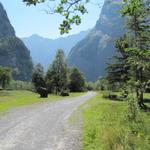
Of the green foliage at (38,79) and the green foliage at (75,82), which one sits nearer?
the green foliage at (38,79)

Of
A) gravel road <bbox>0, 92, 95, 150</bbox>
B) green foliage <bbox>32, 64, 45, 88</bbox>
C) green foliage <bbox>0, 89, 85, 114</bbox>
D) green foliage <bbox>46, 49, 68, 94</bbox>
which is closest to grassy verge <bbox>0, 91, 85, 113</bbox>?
green foliage <bbox>0, 89, 85, 114</bbox>

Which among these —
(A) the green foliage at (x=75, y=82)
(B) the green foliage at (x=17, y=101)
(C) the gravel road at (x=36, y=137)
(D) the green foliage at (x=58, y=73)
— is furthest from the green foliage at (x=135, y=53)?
(A) the green foliage at (x=75, y=82)

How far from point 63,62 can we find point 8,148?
9450 cm

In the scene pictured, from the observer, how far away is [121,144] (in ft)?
54.3

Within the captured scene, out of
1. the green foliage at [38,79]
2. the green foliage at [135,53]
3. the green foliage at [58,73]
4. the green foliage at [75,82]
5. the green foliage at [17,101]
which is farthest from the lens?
the green foliage at [75,82]

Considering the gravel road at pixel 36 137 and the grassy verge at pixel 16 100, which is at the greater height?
the grassy verge at pixel 16 100

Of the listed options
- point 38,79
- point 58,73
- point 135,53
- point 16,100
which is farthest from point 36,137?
point 38,79

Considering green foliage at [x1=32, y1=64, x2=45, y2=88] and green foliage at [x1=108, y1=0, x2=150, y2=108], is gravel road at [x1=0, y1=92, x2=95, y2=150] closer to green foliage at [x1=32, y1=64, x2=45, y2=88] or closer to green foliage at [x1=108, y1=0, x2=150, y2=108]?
green foliage at [x1=108, y1=0, x2=150, y2=108]

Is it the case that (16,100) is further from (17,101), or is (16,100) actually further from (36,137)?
(36,137)

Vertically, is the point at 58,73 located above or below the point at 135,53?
above

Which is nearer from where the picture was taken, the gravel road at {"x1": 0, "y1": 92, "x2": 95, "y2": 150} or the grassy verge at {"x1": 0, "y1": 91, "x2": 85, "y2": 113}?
the gravel road at {"x1": 0, "y1": 92, "x2": 95, "y2": 150}

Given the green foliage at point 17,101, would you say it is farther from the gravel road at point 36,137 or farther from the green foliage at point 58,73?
the green foliage at point 58,73

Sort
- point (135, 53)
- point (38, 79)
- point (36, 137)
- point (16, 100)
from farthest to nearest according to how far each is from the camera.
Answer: point (38, 79) → point (16, 100) → point (135, 53) → point (36, 137)

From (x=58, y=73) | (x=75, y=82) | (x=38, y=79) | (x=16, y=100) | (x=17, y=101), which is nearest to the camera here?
(x=17, y=101)
